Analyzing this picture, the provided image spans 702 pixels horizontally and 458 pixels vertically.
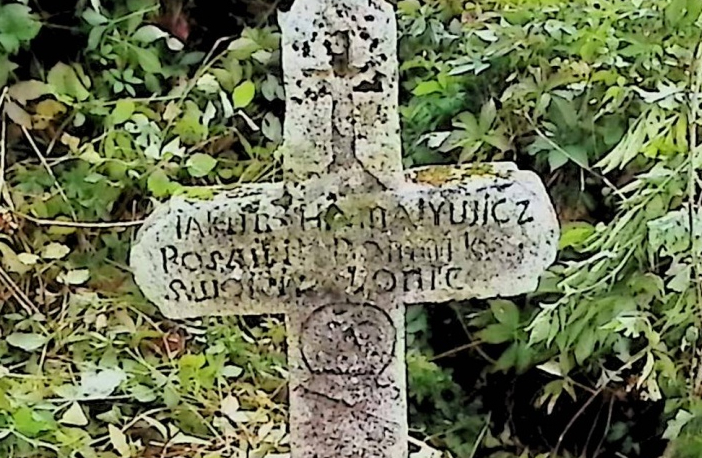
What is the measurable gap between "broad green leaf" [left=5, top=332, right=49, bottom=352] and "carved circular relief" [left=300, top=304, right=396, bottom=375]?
65 cm

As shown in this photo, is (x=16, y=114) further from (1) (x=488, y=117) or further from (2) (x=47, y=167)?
(1) (x=488, y=117)

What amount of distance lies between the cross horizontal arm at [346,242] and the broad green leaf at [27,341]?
0.57 metres

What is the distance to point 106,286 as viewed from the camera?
2.40m

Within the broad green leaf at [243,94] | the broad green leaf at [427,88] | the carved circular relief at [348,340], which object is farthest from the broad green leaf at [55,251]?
the carved circular relief at [348,340]

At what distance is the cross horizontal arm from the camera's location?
1.65 meters

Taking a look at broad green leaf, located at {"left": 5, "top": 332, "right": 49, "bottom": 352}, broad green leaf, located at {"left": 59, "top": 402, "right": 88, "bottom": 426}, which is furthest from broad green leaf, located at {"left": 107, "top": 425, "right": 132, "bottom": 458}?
broad green leaf, located at {"left": 5, "top": 332, "right": 49, "bottom": 352}

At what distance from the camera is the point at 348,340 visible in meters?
1.71

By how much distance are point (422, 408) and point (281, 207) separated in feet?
2.12

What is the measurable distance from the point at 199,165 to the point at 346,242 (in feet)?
2.40

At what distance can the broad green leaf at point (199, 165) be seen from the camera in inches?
92.1

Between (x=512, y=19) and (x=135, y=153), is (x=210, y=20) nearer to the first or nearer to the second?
(x=135, y=153)

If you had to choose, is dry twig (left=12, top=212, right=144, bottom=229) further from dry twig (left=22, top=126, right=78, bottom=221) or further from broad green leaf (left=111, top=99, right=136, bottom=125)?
broad green leaf (left=111, top=99, right=136, bottom=125)

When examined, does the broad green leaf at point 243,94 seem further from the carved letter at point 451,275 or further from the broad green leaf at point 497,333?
the carved letter at point 451,275

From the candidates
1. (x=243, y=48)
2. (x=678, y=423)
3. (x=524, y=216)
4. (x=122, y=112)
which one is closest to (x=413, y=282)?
(x=524, y=216)
